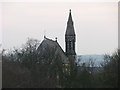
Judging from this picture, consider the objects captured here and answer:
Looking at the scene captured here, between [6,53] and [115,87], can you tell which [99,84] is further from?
[6,53]

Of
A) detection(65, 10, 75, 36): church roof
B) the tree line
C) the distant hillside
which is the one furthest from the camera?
detection(65, 10, 75, 36): church roof

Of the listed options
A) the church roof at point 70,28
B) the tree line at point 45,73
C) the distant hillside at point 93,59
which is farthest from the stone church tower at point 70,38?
the tree line at point 45,73

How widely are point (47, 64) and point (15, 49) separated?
Answer: 3.38 m

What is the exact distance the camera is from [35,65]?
28.3 meters

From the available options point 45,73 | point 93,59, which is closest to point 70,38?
point 93,59

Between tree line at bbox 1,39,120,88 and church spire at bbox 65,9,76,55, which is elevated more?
church spire at bbox 65,9,76,55

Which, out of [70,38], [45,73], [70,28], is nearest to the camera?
[45,73]

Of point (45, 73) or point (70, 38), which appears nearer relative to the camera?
point (45, 73)

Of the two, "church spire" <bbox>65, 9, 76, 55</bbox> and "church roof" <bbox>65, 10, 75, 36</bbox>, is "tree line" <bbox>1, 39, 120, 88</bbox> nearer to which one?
"church spire" <bbox>65, 9, 76, 55</bbox>

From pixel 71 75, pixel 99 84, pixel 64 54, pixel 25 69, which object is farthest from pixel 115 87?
pixel 64 54

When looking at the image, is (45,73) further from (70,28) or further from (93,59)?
(70,28)

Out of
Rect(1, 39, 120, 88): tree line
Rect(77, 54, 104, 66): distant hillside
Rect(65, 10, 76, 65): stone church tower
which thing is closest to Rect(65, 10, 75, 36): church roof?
Rect(65, 10, 76, 65): stone church tower

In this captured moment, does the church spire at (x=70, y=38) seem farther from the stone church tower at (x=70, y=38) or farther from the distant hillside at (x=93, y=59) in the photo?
the distant hillside at (x=93, y=59)

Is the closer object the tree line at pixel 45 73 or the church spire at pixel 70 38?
the tree line at pixel 45 73
